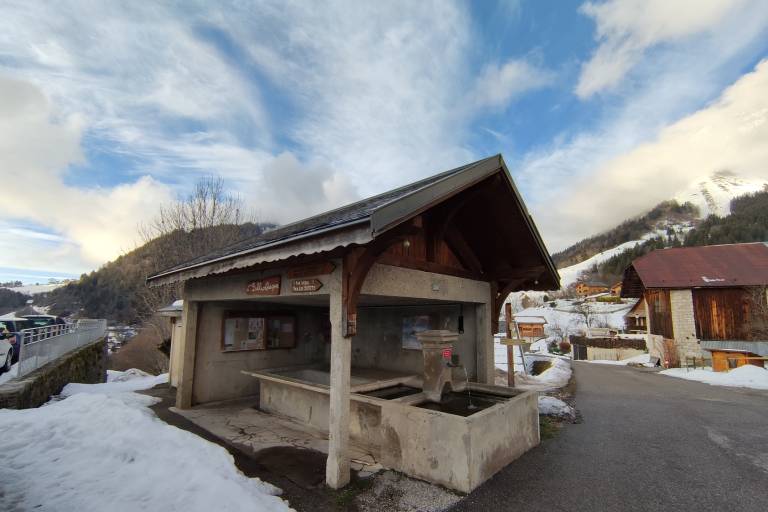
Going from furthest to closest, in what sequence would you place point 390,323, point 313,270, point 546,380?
point 546,380
point 390,323
point 313,270

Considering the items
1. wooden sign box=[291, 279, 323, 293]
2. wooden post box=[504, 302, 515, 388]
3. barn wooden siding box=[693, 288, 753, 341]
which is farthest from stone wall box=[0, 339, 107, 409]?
barn wooden siding box=[693, 288, 753, 341]

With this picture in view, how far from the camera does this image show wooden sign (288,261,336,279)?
488 centimetres

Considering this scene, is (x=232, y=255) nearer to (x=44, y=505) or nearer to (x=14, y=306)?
(x=44, y=505)

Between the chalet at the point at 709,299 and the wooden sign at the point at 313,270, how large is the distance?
2645 cm

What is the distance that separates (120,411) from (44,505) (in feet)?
11.1

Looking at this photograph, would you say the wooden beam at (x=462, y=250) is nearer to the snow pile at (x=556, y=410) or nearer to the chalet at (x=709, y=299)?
the snow pile at (x=556, y=410)

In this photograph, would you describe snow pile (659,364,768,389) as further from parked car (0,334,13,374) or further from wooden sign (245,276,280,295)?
parked car (0,334,13,374)

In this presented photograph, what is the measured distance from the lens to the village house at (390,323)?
4.53 meters

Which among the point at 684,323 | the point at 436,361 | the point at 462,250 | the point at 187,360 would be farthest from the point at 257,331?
the point at 684,323

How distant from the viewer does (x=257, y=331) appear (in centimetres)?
921

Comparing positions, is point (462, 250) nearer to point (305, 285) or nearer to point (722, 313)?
point (305, 285)

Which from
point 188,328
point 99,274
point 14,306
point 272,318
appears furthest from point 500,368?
point 14,306

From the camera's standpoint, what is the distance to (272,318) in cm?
943

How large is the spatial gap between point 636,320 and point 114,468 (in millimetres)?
52016
